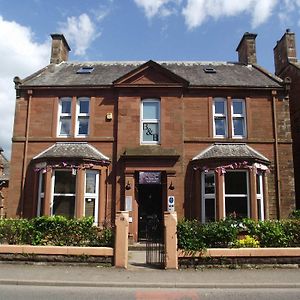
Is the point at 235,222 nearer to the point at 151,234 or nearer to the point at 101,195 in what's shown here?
the point at 151,234

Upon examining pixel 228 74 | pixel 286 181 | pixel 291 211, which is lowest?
pixel 291 211

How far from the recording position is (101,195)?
645 inches

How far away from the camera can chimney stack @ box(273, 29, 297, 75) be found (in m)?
21.2

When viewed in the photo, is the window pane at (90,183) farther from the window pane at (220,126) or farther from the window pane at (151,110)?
the window pane at (220,126)

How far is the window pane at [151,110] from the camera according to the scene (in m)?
17.4

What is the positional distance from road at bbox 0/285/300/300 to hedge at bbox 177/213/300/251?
2201 mm

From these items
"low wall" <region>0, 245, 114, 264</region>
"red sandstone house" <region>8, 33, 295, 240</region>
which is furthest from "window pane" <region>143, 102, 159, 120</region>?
"low wall" <region>0, 245, 114, 264</region>

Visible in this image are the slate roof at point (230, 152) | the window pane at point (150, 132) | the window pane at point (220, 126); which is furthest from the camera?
the window pane at point (220, 126)

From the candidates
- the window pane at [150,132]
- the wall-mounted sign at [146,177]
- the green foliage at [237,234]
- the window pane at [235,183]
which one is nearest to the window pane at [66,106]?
the window pane at [150,132]

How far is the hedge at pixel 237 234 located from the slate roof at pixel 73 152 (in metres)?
6.60

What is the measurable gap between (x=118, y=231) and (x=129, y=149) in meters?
6.44

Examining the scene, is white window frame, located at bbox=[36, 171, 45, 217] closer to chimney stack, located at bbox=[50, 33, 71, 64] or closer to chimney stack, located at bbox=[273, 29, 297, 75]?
chimney stack, located at bbox=[50, 33, 71, 64]

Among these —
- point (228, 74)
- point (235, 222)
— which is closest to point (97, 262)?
point (235, 222)

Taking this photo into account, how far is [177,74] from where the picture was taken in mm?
18469
